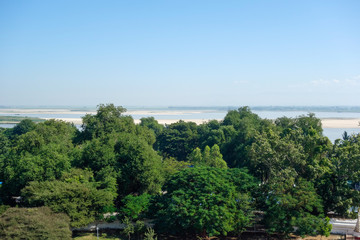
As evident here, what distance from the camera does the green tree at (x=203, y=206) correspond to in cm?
1738

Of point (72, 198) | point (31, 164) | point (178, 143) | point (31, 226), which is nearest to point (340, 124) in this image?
point (178, 143)

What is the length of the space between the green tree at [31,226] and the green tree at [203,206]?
18.4ft

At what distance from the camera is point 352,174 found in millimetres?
19109


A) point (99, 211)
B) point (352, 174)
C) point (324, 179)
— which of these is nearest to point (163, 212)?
point (99, 211)

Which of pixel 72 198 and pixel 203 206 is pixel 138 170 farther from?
pixel 203 206

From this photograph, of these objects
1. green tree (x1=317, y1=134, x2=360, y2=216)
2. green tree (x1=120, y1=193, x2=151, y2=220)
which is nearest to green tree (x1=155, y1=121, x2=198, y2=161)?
green tree (x1=120, y1=193, x2=151, y2=220)

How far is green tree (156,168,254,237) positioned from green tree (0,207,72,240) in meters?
5.62

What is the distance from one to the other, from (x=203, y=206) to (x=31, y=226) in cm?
941

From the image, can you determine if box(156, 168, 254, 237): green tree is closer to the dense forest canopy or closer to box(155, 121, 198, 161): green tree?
the dense forest canopy

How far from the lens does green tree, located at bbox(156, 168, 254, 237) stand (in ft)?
57.0

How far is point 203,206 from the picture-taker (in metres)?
17.7

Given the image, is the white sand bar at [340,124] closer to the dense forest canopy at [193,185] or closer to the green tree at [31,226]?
the dense forest canopy at [193,185]

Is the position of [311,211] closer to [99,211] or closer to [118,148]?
[99,211]

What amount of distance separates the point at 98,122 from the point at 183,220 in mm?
16382
